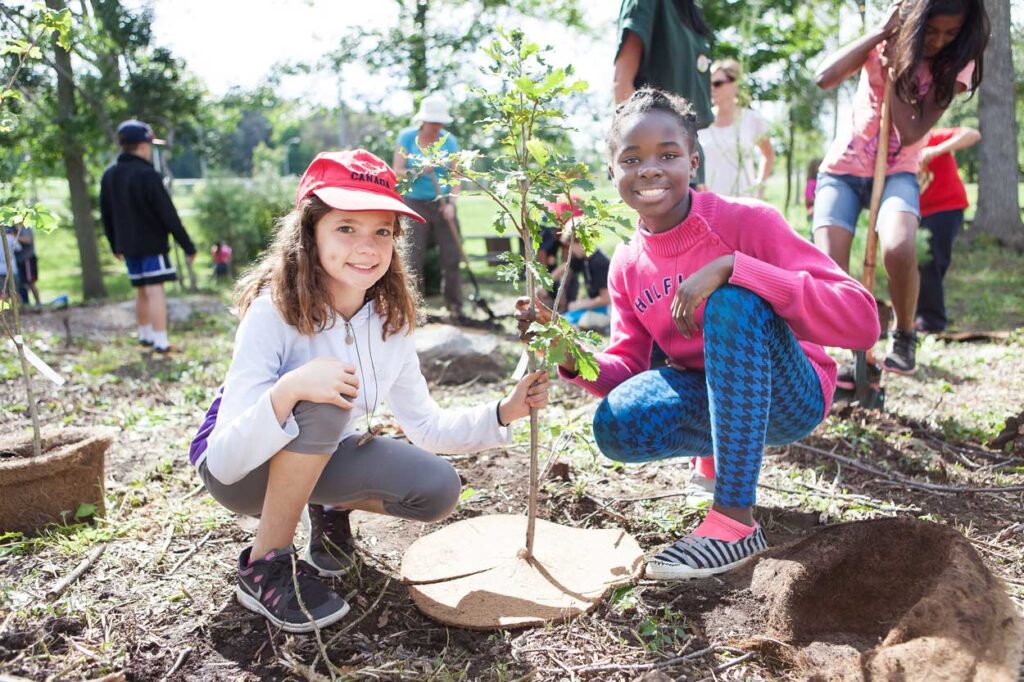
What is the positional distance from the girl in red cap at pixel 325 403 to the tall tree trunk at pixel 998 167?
9.76m

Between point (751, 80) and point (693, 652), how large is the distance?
50.1 feet

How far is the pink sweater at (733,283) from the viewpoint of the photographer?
1844 mm

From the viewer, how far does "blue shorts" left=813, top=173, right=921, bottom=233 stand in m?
3.06

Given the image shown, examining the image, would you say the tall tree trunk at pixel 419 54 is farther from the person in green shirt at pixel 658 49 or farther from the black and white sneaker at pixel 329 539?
the black and white sneaker at pixel 329 539

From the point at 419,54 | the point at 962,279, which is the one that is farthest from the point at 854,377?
the point at 419,54

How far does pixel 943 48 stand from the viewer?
2.89 meters

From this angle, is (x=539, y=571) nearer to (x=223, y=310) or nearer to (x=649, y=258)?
(x=649, y=258)

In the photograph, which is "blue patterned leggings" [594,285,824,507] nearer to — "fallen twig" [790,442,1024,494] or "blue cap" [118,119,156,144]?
"fallen twig" [790,442,1024,494]

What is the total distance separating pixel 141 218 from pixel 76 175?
17.4 ft

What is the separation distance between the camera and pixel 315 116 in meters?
12.8

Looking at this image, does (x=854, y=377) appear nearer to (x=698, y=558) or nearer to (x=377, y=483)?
(x=698, y=558)

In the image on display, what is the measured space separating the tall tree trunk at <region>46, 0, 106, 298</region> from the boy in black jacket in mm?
3975

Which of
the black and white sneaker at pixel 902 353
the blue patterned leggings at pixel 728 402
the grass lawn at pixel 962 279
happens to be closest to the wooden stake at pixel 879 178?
the black and white sneaker at pixel 902 353

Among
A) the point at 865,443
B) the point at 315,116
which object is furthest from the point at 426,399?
the point at 315,116
